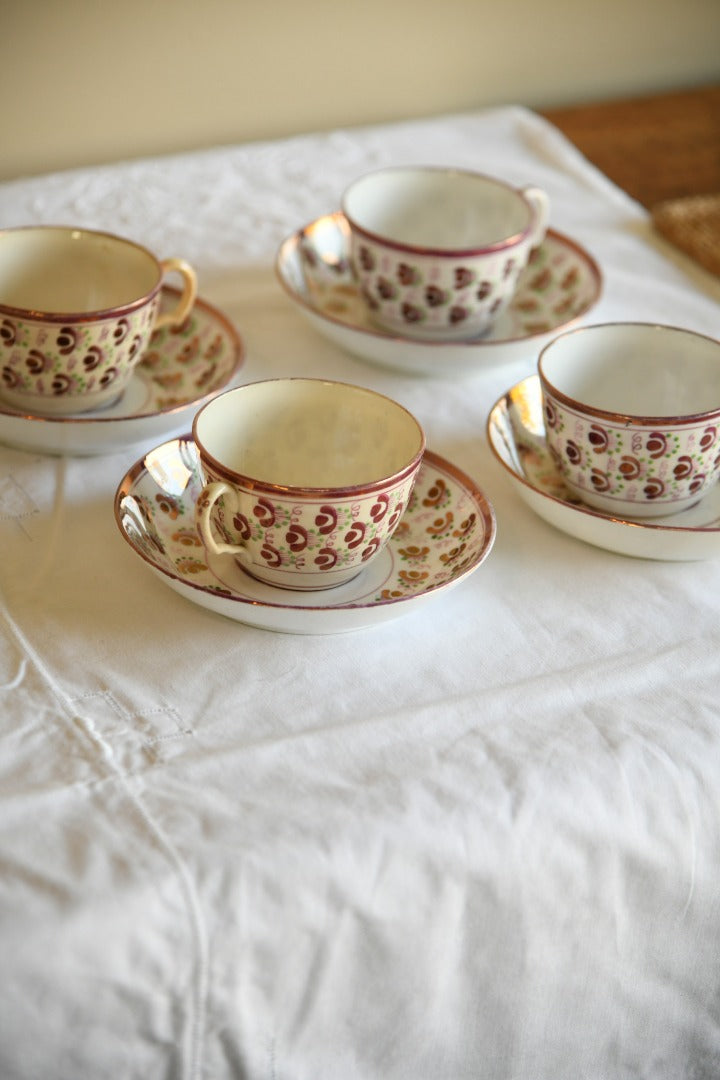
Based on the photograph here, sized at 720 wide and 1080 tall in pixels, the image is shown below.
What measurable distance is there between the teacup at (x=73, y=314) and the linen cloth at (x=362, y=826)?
7 centimetres

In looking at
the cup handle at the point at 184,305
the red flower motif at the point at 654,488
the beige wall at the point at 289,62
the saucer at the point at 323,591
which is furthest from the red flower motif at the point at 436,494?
the beige wall at the point at 289,62

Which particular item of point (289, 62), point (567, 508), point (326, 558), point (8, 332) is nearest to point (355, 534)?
point (326, 558)

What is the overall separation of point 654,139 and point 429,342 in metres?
0.55

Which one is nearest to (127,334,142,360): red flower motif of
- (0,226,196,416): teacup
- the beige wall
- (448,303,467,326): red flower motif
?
(0,226,196,416): teacup

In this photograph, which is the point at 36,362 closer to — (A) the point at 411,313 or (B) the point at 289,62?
(A) the point at 411,313

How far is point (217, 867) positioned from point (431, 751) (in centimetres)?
10

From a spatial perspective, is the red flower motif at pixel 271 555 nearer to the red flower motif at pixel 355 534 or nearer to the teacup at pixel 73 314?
the red flower motif at pixel 355 534

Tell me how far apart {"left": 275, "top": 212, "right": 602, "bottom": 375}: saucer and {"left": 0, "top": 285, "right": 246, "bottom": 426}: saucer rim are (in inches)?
2.1

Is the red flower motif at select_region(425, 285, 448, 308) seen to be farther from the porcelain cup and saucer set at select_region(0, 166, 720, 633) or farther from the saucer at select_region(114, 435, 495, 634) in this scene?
the saucer at select_region(114, 435, 495, 634)

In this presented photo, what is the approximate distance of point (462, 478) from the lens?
2.10 ft

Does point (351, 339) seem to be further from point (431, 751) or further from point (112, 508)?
point (431, 751)

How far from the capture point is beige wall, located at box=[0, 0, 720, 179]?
3.57 ft

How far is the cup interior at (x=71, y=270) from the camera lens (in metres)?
0.73

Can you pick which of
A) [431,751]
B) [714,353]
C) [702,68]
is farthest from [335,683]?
[702,68]
